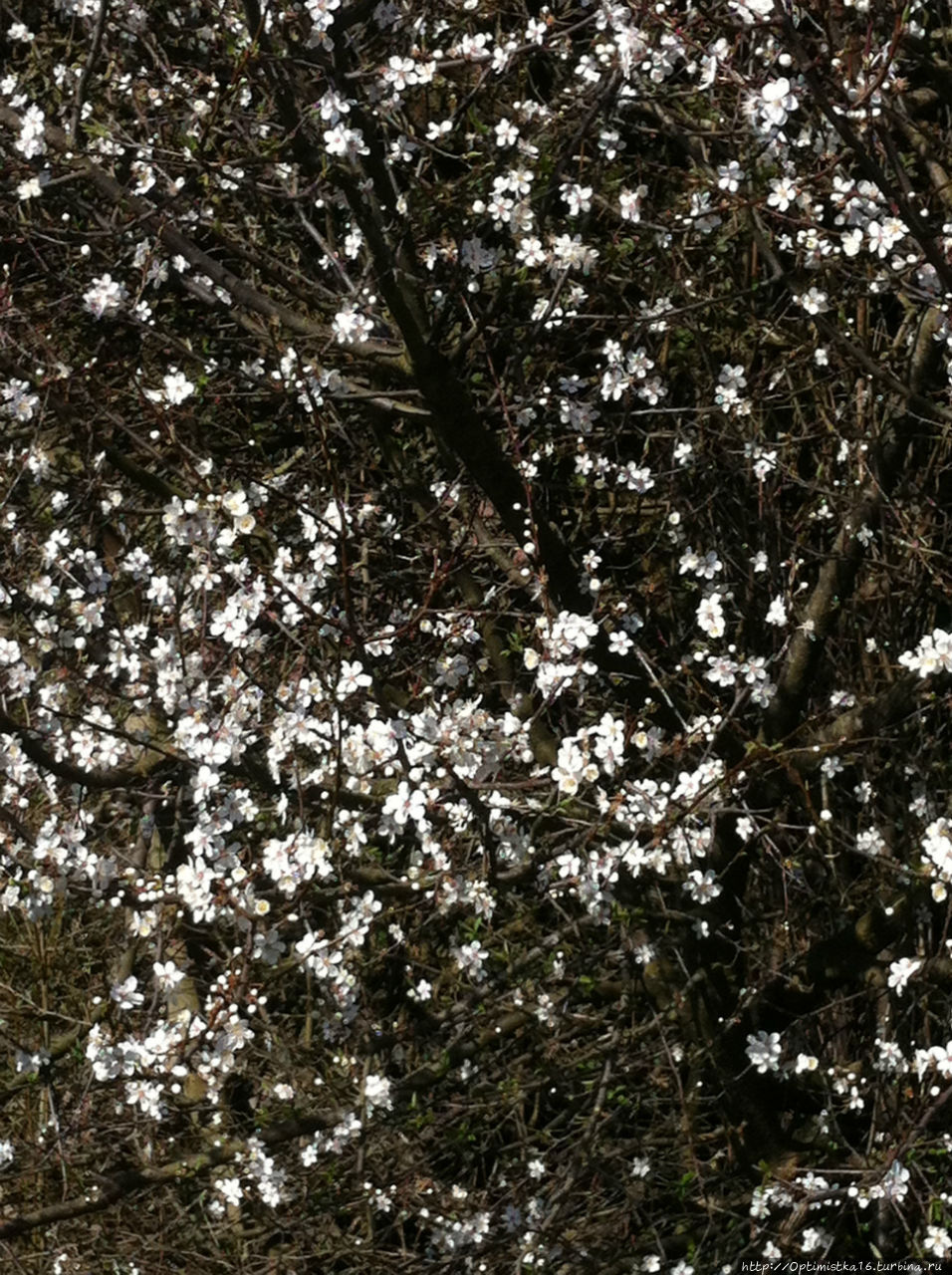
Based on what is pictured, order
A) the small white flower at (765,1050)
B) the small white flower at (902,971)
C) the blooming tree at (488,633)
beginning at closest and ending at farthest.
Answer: the blooming tree at (488,633) < the small white flower at (902,971) < the small white flower at (765,1050)

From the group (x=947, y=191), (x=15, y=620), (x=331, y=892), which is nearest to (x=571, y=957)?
(x=331, y=892)

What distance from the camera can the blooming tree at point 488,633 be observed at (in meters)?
3.81

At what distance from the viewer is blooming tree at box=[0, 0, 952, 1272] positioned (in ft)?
12.5

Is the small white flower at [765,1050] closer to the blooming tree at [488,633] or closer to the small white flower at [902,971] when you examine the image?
the blooming tree at [488,633]

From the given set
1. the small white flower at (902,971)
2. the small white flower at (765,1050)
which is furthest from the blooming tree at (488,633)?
A: the small white flower at (902,971)

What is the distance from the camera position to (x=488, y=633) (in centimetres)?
488

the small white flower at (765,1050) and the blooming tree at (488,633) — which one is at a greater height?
the blooming tree at (488,633)

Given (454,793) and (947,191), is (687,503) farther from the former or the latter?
(454,793)

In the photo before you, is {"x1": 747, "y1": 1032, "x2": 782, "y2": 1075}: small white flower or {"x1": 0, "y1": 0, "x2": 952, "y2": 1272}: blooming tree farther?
{"x1": 747, "y1": 1032, "x2": 782, "y2": 1075}: small white flower

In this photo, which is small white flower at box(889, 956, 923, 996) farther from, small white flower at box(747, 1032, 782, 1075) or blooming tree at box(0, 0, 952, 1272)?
small white flower at box(747, 1032, 782, 1075)

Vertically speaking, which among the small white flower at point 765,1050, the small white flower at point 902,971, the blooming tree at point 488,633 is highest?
the blooming tree at point 488,633

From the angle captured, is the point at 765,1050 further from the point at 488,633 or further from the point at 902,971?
the point at 488,633

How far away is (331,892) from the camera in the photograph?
156 inches

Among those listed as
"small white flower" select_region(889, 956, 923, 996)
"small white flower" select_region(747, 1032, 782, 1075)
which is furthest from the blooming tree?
"small white flower" select_region(889, 956, 923, 996)
